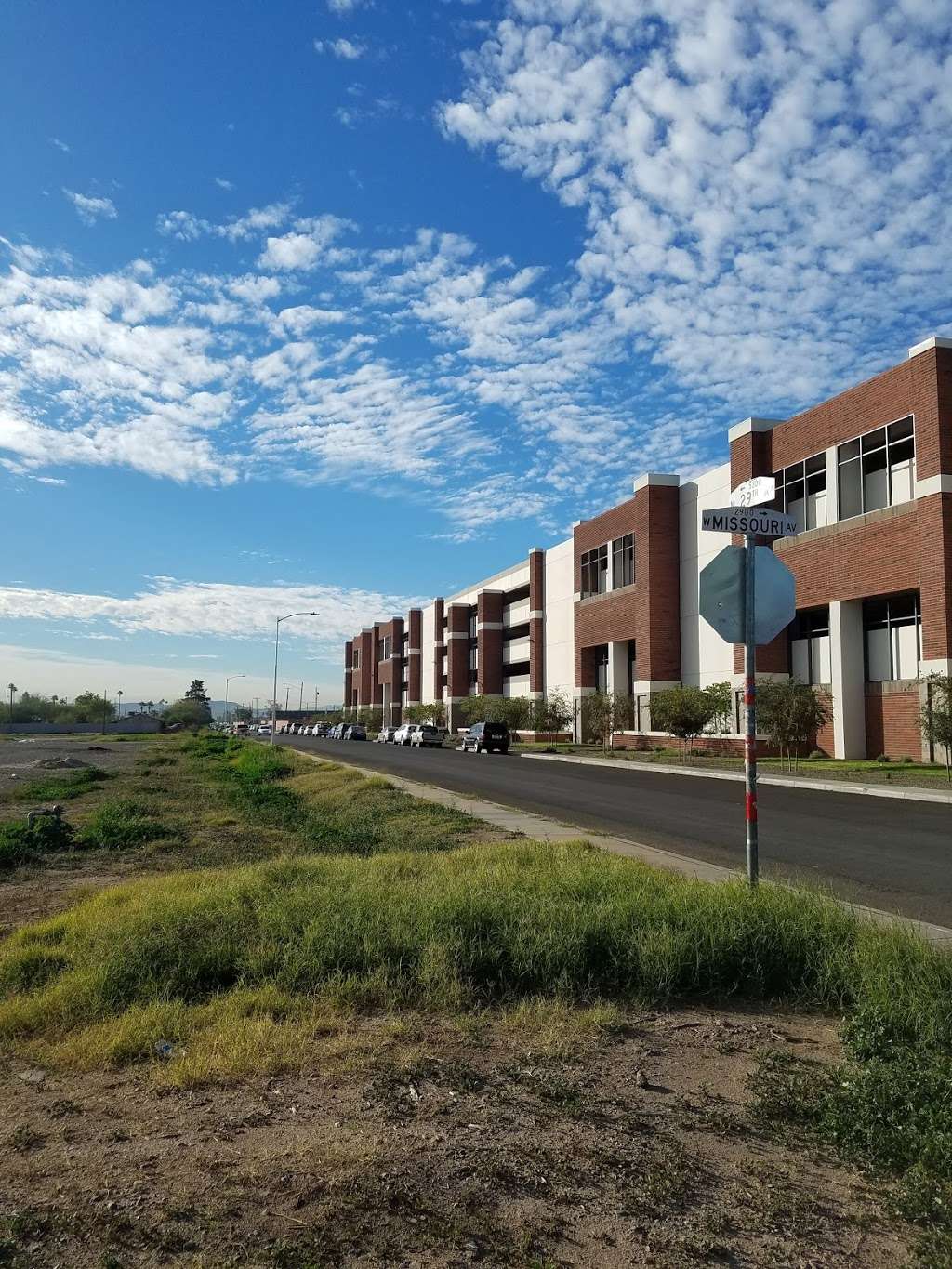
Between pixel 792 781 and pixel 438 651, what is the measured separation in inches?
2907

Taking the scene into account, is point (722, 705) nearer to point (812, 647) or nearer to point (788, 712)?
point (812, 647)

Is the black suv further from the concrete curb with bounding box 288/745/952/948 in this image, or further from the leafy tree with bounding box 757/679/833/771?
the concrete curb with bounding box 288/745/952/948

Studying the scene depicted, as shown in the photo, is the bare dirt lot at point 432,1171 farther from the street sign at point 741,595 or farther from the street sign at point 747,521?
the street sign at point 747,521

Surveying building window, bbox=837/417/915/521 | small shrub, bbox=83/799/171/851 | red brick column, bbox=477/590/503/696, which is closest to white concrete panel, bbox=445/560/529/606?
red brick column, bbox=477/590/503/696

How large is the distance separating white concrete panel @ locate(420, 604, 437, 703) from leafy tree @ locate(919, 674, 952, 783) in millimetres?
→ 75930

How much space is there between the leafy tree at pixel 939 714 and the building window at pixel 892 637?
570 cm

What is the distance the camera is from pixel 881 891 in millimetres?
10047

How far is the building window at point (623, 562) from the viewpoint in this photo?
181 feet

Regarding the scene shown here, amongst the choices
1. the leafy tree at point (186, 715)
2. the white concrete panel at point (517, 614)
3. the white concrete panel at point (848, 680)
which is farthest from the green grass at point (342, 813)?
the leafy tree at point (186, 715)

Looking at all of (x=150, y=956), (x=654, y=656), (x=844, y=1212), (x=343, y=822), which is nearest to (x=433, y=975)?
(x=150, y=956)

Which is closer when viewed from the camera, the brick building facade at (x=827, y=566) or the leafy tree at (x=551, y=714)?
the brick building facade at (x=827, y=566)

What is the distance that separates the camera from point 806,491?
129 ft

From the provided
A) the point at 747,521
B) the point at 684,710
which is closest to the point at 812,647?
the point at 684,710

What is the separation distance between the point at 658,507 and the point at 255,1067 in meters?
49.1
